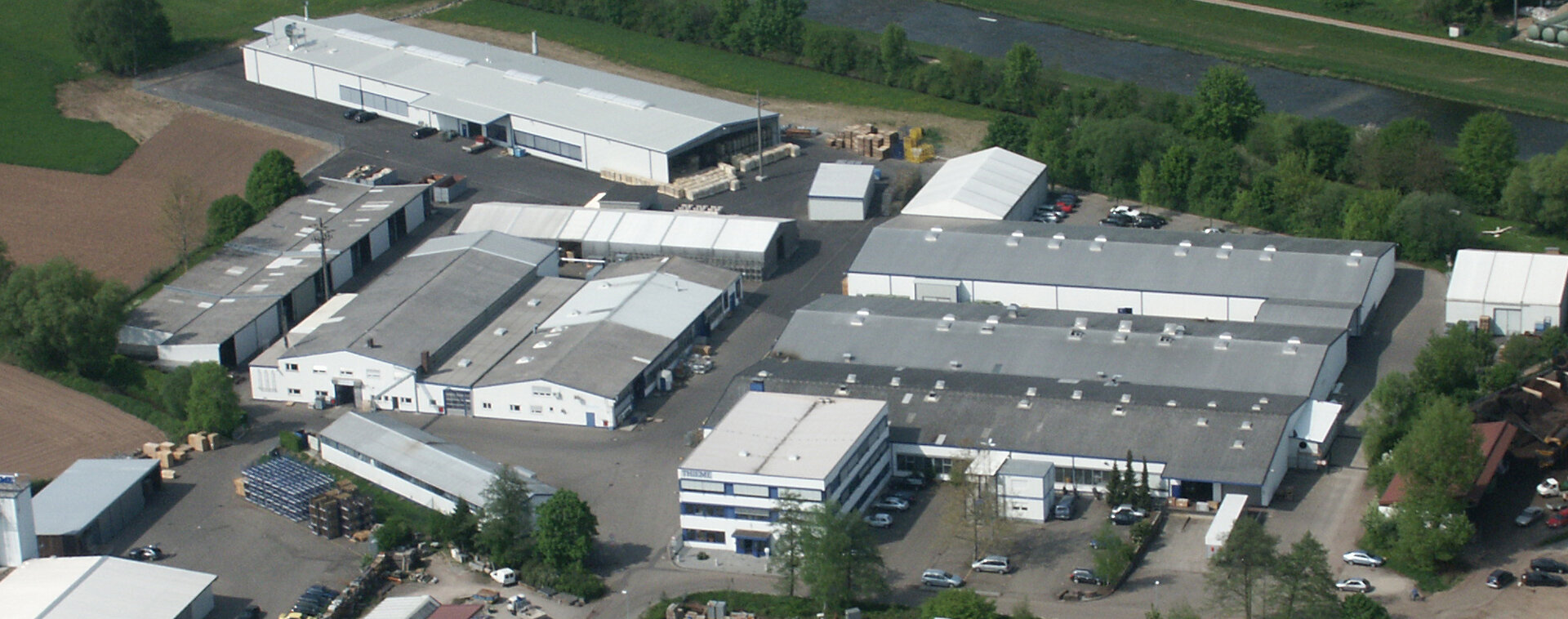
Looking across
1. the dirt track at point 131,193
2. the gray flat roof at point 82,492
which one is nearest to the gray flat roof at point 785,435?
the gray flat roof at point 82,492

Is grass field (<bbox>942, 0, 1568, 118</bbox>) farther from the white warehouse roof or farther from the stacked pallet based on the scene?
the white warehouse roof

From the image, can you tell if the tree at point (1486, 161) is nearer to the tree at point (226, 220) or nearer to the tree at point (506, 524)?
the tree at point (506, 524)

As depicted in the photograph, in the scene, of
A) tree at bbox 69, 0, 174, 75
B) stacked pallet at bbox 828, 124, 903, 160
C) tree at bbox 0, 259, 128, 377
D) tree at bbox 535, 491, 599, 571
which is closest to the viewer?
tree at bbox 535, 491, 599, 571

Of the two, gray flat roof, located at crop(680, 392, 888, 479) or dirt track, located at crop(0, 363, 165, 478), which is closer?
gray flat roof, located at crop(680, 392, 888, 479)

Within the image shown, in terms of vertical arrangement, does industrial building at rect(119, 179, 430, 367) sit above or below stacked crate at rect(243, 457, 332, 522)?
above

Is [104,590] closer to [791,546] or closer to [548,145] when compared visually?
[791,546]

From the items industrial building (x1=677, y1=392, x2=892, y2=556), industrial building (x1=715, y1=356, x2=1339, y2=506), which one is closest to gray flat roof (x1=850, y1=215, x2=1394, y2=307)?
industrial building (x1=715, y1=356, x2=1339, y2=506)
